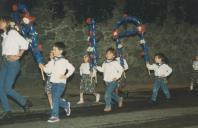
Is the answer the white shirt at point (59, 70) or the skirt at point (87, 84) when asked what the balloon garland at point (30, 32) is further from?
the white shirt at point (59, 70)

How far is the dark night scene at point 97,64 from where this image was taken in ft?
34.6

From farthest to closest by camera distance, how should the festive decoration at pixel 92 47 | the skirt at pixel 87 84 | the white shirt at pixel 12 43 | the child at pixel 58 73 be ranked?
1. the festive decoration at pixel 92 47
2. the skirt at pixel 87 84
3. the white shirt at pixel 12 43
4. the child at pixel 58 73

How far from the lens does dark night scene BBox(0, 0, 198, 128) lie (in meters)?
10.5

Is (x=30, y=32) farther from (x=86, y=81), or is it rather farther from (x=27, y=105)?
A: (x=27, y=105)

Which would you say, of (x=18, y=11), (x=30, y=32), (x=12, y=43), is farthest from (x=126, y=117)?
(x=18, y=11)

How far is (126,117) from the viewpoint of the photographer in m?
11.0

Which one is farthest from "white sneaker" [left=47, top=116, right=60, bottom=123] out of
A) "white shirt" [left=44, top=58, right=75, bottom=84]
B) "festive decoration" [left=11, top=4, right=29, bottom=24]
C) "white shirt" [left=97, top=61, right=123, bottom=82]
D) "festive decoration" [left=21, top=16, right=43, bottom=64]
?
"festive decoration" [left=11, top=4, right=29, bottom=24]

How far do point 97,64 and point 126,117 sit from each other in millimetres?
6279

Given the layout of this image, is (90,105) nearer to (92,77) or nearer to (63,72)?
(92,77)

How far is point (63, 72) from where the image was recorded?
1031 centimetres

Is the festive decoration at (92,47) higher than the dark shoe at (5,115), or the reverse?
the festive decoration at (92,47)

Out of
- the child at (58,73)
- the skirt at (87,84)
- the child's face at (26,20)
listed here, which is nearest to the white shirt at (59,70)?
the child at (58,73)

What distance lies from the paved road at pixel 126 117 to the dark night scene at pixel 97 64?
0.06ft

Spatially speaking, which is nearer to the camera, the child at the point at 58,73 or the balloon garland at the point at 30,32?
the child at the point at 58,73
